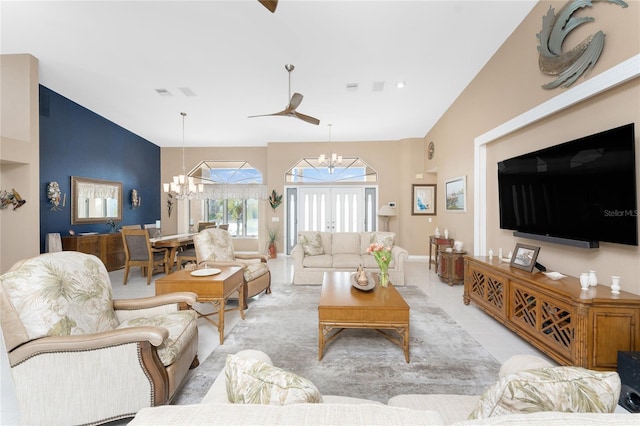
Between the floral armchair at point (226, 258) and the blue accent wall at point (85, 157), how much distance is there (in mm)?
3101

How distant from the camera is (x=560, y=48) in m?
2.67

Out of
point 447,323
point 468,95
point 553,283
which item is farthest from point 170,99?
point 553,283

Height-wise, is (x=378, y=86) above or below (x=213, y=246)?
above

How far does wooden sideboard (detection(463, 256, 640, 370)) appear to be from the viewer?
1.94 meters

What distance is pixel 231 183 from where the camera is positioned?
805 cm

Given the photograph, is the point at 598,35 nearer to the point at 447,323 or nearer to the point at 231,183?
the point at 447,323

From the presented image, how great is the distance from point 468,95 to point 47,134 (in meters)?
7.29

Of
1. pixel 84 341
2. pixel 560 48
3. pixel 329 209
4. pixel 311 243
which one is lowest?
pixel 84 341

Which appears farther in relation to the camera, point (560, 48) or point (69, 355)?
point (560, 48)

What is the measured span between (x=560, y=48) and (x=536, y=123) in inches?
30.2

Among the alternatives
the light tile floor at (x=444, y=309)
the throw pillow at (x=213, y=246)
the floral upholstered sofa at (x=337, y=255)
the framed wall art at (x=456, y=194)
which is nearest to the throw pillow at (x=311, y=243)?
the floral upholstered sofa at (x=337, y=255)

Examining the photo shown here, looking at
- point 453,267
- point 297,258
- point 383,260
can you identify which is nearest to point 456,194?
point 453,267

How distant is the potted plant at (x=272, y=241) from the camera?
7250mm

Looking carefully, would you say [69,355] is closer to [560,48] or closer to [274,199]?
[560,48]
